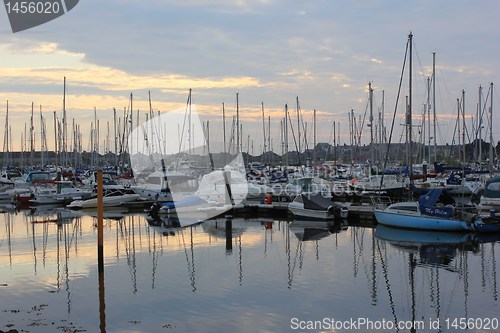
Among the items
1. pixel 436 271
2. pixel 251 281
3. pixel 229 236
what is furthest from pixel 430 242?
pixel 251 281

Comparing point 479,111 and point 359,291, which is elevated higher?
point 479,111

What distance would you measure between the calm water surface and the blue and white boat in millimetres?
575

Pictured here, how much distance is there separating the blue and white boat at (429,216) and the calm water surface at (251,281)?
22.7 inches

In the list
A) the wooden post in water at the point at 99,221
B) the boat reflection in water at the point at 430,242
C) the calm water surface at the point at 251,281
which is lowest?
the calm water surface at the point at 251,281

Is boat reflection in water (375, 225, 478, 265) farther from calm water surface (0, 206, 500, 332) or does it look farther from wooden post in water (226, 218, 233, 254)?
wooden post in water (226, 218, 233, 254)

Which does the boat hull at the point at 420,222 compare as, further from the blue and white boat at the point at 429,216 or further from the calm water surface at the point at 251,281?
the calm water surface at the point at 251,281

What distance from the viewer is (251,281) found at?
21.2 metres

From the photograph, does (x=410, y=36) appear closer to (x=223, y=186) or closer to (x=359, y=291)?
(x=223, y=186)

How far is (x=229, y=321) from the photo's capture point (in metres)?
16.2

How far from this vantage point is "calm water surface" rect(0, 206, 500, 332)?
639 inches

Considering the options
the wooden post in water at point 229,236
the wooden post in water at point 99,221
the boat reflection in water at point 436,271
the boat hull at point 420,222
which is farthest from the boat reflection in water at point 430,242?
the wooden post in water at point 99,221

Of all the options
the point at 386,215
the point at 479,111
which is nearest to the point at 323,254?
the point at 386,215

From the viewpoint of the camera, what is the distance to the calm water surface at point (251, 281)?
53.3ft

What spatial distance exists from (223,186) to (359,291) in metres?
28.6
